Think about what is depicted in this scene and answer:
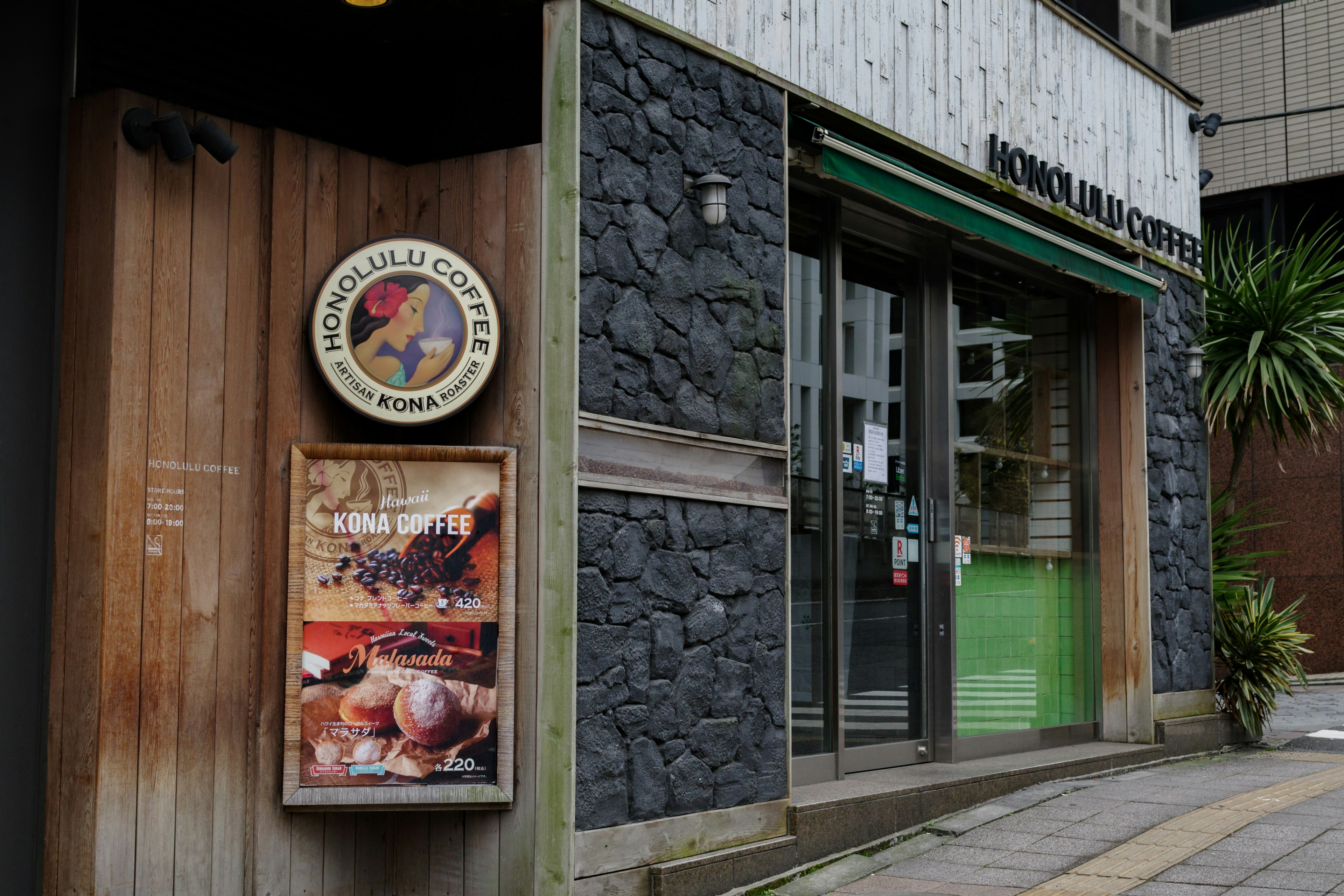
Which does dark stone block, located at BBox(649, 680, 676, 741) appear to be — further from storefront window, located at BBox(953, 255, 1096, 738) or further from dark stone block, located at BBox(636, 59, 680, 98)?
storefront window, located at BBox(953, 255, 1096, 738)

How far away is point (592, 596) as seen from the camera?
520cm

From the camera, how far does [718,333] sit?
5.93 m

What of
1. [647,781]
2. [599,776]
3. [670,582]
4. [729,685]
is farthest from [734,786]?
[670,582]

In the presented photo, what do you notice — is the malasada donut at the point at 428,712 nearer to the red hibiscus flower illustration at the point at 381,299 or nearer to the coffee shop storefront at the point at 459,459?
the coffee shop storefront at the point at 459,459

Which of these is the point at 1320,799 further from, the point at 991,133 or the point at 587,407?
the point at 587,407

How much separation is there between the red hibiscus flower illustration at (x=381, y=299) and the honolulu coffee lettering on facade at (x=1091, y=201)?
4.38 m

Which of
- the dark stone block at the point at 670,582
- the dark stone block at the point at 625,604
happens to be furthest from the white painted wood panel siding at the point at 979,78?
the dark stone block at the point at 625,604

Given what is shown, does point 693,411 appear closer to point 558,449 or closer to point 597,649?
point 558,449

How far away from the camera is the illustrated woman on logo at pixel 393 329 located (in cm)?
513

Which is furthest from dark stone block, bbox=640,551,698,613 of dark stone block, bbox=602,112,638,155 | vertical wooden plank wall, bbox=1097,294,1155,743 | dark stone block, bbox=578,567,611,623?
vertical wooden plank wall, bbox=1097,294,1155,743

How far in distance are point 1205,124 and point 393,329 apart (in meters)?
7.79

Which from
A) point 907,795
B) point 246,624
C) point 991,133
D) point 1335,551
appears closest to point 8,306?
point 246,624

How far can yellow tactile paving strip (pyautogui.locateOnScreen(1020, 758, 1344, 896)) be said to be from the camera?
5.60 metres

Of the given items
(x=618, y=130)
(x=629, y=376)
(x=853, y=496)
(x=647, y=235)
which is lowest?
(x=853, y=496)
